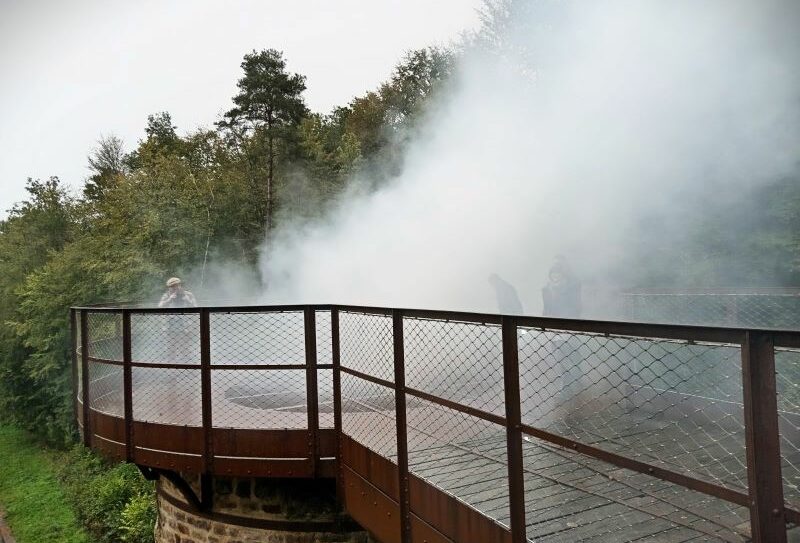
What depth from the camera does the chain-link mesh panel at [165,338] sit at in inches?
176

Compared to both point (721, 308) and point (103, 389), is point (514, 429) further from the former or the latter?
point (721, 308)

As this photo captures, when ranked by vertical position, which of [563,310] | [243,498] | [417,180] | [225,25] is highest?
[225,25]

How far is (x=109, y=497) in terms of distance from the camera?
45.7 ft

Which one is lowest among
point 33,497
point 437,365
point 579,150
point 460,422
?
point 33,497

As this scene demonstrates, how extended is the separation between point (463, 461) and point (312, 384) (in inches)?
47.9

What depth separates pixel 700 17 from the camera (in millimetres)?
9062

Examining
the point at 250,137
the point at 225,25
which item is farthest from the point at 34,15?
the point at 250,137

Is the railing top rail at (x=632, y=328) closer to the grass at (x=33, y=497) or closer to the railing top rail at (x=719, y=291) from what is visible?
the railing top rail at (x=719, y=291)

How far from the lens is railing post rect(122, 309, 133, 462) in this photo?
4656mm

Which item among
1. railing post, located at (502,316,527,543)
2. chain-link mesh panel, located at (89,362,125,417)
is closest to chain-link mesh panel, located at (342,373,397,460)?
railing post, located at (502,316,527,543)

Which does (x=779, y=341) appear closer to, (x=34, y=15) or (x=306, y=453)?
(x=306, y=453)

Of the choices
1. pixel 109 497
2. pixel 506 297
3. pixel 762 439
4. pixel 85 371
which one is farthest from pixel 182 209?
pixel 762 439

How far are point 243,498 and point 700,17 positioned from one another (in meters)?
9.03

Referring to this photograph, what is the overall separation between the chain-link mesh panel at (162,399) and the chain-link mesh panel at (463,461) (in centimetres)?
187
